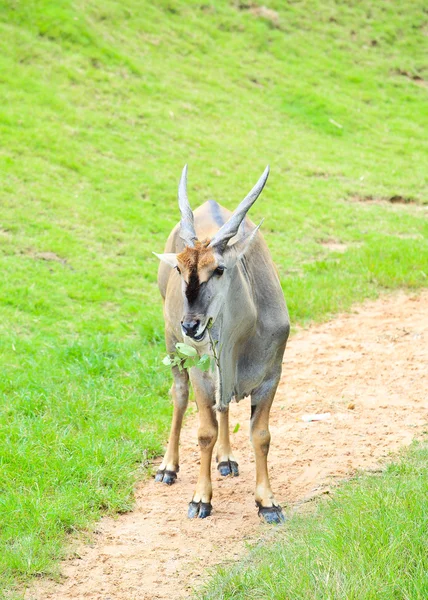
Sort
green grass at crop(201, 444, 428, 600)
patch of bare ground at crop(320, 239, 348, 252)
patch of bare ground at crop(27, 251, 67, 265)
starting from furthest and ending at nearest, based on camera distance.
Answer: patch of bare ground at crop(320, 239, 348, 252) < patch of bare ground at crop(27, 251, 67, 265) < green grass at crop(201, 444, 428, 600)

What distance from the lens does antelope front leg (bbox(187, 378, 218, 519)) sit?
486 cm

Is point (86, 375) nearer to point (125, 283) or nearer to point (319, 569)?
point (125, 283)

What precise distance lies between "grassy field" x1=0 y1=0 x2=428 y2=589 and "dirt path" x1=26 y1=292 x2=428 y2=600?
0.23 m

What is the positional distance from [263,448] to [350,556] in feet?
4.84

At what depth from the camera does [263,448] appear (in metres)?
4.96

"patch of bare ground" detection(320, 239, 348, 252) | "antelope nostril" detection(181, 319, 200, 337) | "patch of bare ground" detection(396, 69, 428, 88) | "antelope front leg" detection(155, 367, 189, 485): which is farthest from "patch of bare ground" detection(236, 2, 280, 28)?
"antelope nostril" detection(181, 319, 200, 337)

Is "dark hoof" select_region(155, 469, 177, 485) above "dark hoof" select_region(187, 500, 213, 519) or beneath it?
beneath

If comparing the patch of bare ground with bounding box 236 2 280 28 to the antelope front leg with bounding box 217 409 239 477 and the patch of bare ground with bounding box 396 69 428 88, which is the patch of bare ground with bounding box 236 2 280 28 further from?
the antelope front leg with bounding box 217 409 239 477

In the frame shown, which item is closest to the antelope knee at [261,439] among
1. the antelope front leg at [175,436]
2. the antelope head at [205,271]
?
the antelope front leg at [175,436]

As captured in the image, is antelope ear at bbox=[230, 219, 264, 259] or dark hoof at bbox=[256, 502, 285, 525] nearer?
antelope ear at bbox=[230, 219, 264, 259]

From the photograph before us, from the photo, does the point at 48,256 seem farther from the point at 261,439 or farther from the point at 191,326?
the point at 191,326

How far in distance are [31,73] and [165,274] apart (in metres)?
8.89

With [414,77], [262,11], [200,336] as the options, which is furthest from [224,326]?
[262,11]

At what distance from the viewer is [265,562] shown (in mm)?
3842
